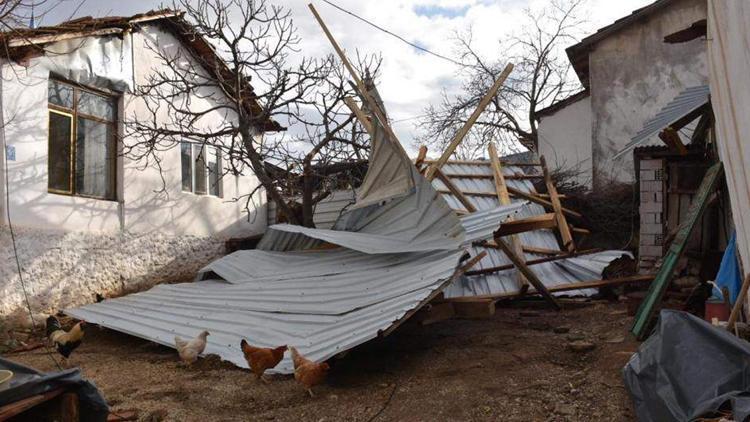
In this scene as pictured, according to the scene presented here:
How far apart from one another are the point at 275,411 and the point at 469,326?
333 cm

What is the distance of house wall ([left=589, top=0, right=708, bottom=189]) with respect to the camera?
13039 mm

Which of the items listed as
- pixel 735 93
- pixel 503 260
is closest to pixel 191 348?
pixel 735 93

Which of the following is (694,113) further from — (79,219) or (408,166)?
(79,219)

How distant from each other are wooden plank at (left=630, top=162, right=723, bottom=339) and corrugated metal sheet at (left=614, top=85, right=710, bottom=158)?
1.33 meters

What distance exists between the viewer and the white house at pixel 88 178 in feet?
24.1

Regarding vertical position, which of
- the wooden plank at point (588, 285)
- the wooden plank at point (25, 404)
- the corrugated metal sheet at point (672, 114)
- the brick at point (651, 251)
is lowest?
the wooden plank at point (588, 285)

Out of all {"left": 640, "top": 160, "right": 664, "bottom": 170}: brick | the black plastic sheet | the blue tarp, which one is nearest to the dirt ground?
the blue tarp

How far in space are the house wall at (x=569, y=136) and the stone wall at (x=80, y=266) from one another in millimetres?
10192

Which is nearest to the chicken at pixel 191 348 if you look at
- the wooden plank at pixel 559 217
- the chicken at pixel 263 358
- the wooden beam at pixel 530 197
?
the chicken at pixel 263 358

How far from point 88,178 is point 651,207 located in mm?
8294

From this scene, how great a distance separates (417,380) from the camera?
4863mm

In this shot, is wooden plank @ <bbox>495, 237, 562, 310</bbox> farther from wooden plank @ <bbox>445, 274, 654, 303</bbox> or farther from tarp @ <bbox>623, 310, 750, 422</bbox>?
tarp @ <bbox>623, 310, 750, 422</bbox>

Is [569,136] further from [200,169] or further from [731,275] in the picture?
[731,275]

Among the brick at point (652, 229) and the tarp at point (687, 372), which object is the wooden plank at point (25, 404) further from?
the brick at point (652, 229)
